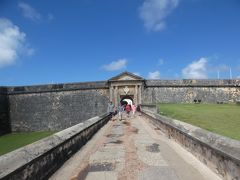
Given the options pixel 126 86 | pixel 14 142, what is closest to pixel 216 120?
pixel 126 86

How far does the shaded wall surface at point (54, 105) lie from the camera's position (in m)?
31.7

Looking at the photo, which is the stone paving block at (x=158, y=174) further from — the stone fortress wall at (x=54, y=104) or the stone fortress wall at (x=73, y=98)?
the stone fortress wall at (x=54, y=104)

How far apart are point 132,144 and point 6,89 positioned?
99.5 ft

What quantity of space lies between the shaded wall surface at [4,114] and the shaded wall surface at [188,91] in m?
16.0

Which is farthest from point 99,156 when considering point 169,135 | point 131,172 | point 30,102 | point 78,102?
point 30,102

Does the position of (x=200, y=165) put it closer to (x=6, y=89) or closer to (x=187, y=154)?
(x=187, y=154)

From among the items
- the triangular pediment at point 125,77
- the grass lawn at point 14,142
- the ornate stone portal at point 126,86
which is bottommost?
the grass lawn at point 14,142

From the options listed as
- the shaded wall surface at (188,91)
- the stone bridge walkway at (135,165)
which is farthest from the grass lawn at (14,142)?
the stone bridge walkway at (135,165)

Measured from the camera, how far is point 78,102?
32438 millimetres

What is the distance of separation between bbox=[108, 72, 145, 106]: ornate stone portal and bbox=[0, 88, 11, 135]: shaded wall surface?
41.8 ft

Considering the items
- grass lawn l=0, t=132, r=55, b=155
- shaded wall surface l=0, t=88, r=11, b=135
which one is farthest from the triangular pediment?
shaded wall surface l=0, t=88, r=11, b=135

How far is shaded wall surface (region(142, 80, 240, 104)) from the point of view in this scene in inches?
1188

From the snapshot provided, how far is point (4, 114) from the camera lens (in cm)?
3297

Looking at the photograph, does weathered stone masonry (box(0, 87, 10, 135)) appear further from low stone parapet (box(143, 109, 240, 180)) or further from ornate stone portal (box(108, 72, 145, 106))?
low stone parapet (box(143, 109, 240, 180))
